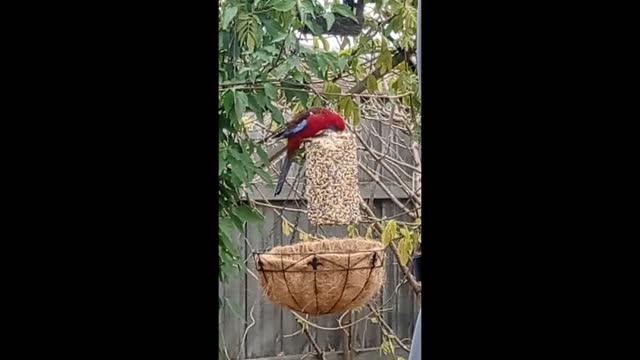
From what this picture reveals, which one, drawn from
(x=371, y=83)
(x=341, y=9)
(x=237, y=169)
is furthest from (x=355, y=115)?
(x=237, y=169)

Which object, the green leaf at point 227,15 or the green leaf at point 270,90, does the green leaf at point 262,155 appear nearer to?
the green leaf at point 270,90

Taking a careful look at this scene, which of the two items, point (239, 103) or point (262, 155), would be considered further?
point (262, 155)

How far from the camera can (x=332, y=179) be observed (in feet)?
5.75

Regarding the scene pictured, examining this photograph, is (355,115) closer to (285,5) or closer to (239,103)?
(285,5)

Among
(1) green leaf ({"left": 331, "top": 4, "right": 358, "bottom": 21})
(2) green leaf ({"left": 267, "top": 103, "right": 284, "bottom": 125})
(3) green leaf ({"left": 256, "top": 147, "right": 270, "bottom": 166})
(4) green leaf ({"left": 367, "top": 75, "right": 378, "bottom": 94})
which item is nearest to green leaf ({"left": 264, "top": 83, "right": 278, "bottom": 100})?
(2) green leaf ({"left": 267, "top": 103, "right": 284, "bottom": 125})

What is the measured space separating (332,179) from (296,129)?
155 mm

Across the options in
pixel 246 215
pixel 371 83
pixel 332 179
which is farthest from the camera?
pixel 371 83

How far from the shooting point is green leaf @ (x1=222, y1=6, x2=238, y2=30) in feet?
4.97

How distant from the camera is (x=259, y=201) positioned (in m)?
2.24
